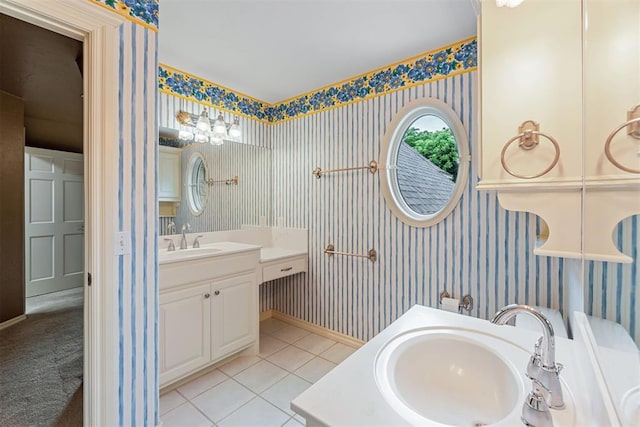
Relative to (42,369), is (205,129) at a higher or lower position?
higher

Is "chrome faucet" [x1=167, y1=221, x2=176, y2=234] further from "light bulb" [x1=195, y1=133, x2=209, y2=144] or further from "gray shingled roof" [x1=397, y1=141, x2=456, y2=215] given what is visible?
"gray shingled roof" [x1=397, y1=141, x2=456, y2=215]

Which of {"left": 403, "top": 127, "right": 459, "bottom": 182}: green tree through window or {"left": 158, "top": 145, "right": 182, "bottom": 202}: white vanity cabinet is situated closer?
{"left": 403, "top": 127, "right": 459, "bottom": 182}: green tree through window

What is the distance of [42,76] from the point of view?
2.46 metres

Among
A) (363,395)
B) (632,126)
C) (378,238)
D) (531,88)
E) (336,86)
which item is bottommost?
(363,395)

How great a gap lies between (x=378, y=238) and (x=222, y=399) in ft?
5.32

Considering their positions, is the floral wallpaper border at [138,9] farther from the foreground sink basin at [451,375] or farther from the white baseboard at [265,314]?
the white baseboard at [265,314]

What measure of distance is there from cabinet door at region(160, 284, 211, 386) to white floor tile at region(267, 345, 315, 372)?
0.56 meters

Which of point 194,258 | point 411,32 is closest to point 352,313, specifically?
point 194,258

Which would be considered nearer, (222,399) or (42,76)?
(222,399)

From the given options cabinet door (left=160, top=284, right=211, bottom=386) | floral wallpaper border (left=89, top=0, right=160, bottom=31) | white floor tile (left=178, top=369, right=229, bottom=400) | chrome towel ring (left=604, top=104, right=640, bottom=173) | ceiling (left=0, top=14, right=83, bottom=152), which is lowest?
white floor tile (left=178, top=369, right=229, bottom=400)

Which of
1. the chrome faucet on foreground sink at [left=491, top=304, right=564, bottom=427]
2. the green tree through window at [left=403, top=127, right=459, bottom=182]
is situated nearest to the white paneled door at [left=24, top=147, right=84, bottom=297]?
the green tree through window at [left=403, top=127, right=459, bottom=182]

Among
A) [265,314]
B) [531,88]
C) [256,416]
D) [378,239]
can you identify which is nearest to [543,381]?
[531,88]

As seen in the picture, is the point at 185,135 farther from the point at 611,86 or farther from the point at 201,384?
the point at 611,86

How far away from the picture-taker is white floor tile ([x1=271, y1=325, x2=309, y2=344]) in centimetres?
271
